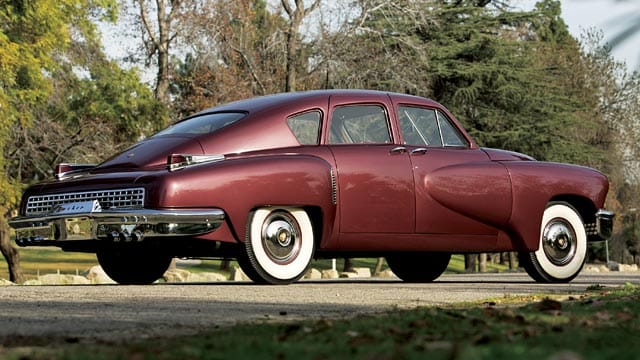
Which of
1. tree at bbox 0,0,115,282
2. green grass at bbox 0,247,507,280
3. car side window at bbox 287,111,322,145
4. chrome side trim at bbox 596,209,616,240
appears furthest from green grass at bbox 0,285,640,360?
green grass at bbox 0,247,507,280

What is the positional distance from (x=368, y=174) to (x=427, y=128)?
1.22m

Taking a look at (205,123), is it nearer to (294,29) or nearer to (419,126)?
(419,126)

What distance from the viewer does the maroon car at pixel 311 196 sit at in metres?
9.08

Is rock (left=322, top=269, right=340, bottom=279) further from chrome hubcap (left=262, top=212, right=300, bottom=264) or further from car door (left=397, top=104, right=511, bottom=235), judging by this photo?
chrome hubcap (left=262, top=212, right=300, bottom=264)

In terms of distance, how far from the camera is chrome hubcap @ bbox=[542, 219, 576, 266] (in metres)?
11.1

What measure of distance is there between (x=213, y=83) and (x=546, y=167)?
26.2 m

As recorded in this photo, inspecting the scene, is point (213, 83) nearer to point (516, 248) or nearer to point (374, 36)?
point (374, 36)

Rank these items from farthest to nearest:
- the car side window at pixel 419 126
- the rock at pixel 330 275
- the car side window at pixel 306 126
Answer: the rock at pixel 330 275, the car side window at pixel 419 126, the car side window at pixel 306 126

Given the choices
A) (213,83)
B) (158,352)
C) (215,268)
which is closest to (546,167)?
(158,352)

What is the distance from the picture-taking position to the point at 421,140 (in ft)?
34.9

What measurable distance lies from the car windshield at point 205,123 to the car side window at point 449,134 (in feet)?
6.83

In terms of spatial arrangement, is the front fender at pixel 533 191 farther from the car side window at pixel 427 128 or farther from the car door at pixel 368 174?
the car door at pixel 368 174

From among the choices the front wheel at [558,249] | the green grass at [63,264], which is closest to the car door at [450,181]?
the front wheel at [558,249]

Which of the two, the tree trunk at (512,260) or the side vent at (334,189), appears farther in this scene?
the tree trunk at (512,260)
